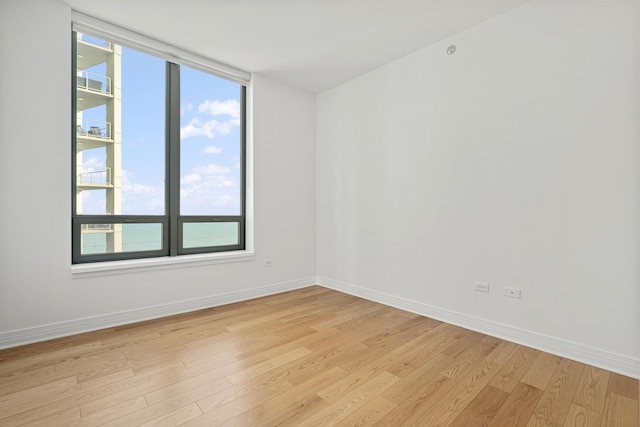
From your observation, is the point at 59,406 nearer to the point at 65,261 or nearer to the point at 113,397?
the point at 113,397

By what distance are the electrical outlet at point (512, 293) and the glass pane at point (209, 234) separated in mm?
3056

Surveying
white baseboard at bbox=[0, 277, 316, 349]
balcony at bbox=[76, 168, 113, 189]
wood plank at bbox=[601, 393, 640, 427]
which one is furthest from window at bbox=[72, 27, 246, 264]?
wood plank at bbox=[601, 393, 640, 427]

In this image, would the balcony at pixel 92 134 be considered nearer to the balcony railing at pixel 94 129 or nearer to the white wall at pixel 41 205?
the balcony railing at pixel 94 129

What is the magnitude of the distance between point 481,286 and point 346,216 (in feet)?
6.08

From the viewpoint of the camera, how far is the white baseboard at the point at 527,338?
2.06 m

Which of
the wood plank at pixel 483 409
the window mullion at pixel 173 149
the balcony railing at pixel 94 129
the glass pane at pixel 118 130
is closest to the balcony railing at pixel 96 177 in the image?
the glass pane at pixel 118 130

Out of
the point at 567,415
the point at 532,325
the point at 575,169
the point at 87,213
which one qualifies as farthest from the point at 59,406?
the point at 575,169

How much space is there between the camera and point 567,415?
63.6 inches

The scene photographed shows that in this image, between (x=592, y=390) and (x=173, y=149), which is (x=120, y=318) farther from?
(x=592, y=390)

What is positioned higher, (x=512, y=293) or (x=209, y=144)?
(x=209, y=144)

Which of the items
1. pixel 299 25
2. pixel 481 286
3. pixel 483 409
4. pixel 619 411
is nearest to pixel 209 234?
pixel 299 25

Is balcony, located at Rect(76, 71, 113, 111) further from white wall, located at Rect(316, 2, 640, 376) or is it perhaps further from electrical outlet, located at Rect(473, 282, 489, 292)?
electrical outlet, located at Rect(473, 282, 489, 292)

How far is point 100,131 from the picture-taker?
116 inches

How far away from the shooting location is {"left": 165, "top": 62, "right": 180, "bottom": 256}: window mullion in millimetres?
3344
